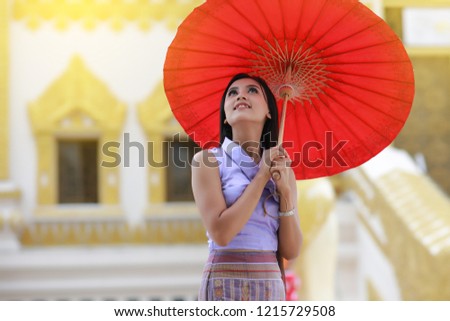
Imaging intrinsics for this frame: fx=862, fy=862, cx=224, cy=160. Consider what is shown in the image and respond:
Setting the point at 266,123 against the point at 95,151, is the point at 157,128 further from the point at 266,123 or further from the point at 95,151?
the point at 266,123

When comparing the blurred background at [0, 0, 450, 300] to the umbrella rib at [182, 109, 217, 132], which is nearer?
the umbrella rib at [182, 109, 217, 132]

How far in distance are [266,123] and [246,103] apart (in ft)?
0.26

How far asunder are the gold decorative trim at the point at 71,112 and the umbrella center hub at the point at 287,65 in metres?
5.81

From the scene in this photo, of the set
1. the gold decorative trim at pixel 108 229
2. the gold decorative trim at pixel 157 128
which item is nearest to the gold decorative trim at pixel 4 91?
the gold decorative trim at pixel 108 229

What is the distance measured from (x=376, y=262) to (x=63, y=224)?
320 cm

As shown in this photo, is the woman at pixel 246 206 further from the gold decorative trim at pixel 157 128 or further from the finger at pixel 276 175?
the gold decorative trim at pixel 157 128

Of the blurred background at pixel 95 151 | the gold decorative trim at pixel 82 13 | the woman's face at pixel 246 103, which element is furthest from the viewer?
the gold decorative trim at pixel 82 13

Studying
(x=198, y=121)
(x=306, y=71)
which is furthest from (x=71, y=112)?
(x=306, y=71)

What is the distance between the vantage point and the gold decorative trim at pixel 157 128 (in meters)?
7.82

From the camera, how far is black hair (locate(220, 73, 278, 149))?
80.0 inches

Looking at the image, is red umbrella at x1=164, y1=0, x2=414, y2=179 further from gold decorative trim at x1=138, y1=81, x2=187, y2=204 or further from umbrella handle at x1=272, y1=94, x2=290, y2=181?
gold decorative trim at x1=138, y1=81, x2=187, y2=204

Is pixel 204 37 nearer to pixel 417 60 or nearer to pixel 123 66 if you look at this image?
pixel 123 66

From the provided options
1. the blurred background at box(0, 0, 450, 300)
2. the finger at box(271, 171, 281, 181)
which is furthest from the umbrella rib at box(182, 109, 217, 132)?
the blurred background at box(0, 0, 450, 300)

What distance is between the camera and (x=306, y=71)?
6.89 feet
